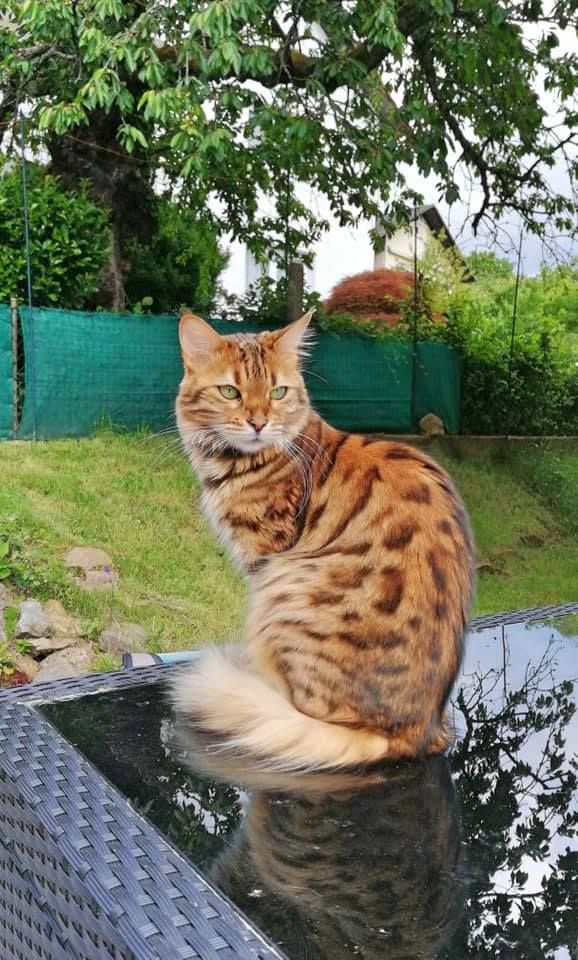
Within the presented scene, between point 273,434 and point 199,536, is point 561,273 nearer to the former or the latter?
point 199,536

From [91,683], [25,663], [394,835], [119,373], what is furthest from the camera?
[119,373]

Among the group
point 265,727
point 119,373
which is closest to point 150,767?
point 265,727

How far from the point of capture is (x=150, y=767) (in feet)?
3.12

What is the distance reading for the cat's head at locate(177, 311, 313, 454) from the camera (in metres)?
1.48

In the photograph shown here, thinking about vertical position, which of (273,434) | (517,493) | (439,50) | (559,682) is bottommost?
(517,493)

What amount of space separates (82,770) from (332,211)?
5155 millimetres

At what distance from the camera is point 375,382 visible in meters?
6.11

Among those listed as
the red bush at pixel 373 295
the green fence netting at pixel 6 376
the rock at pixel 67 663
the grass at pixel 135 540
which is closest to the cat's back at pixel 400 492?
the grass at pixel 135 540

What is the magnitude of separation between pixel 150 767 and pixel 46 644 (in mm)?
2427

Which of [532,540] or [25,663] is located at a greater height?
[25,663]

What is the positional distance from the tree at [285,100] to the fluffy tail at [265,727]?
8.18 feet

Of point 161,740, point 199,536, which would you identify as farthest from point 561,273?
point 161,740

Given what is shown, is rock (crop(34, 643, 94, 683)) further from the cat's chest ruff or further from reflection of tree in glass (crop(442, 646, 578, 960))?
reflection of tree in glass (crop(442, 646, 578, 960))

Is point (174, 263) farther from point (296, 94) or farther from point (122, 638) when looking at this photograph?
point (122, 638)
